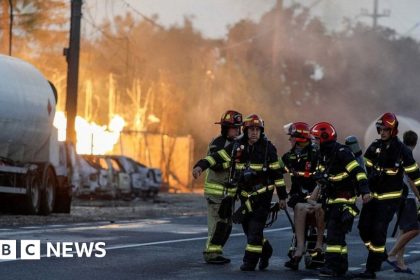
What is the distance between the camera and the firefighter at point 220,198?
1528cm

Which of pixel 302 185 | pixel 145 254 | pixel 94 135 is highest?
pixel 94 135

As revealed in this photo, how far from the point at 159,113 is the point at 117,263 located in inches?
2070

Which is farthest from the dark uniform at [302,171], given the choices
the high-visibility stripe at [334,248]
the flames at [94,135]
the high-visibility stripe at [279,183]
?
the flames at [94,135]

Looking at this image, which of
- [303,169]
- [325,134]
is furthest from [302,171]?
[325,134]

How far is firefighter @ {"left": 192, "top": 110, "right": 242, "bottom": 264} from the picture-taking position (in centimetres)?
1528

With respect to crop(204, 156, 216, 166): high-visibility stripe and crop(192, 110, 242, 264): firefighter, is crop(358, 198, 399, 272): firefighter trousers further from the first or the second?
crop(204, 156, 216, 166): high-visibility stripe

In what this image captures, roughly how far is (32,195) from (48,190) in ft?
3.76

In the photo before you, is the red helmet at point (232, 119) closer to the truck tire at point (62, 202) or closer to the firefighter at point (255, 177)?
the firefighter at point (255, 177)

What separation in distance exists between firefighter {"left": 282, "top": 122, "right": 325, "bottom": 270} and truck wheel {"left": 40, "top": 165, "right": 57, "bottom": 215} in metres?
13.3

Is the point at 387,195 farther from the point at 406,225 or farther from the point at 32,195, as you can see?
the point at 32,195

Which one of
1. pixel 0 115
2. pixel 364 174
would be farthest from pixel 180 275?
pixel 0 115

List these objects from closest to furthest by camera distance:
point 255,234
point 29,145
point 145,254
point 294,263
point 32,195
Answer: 1. point 255,234
2. point 294,263
3. point 145,254
4. point 32,195
5. point 29,145

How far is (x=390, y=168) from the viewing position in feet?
48.7

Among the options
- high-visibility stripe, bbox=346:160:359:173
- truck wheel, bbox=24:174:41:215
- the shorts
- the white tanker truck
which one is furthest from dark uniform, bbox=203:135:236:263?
truck wheel, bbox=24:174:41:215
